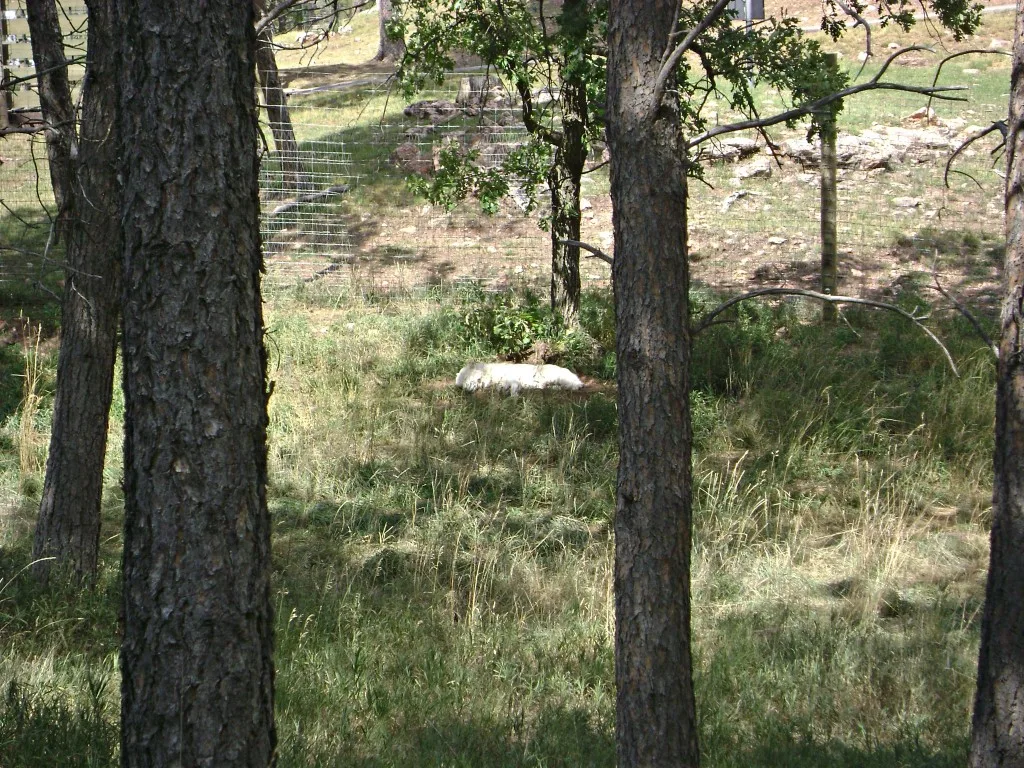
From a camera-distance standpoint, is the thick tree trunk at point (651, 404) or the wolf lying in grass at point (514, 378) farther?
the wolf lying in grass at point (514, 378)

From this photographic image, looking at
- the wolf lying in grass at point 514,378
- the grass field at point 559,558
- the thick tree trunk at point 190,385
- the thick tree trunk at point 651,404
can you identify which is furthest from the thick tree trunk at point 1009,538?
the wolf lying in grass at point 514,378

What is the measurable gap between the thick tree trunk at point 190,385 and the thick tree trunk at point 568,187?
21.0ft

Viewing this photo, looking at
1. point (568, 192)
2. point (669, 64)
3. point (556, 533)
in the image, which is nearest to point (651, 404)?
point (669, 64)

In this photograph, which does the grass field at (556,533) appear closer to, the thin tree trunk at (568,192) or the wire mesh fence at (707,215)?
the wire mesh fence at (707,215)

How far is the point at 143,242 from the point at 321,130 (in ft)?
58.2

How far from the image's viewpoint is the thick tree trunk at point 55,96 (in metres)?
5.34

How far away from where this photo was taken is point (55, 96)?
551cm

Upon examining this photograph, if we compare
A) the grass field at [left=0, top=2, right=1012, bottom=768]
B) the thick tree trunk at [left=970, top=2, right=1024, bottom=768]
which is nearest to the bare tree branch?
the thick tree trunk at [left=970, top=2, right=1024, bottom=768]

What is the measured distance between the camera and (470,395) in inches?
351

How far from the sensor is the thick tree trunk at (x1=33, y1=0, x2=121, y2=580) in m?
5.32

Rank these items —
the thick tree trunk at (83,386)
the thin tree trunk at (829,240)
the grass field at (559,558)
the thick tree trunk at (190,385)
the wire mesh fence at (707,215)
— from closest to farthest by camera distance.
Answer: the thick tree trunk at (190,385) < the grass field at (559,558) < the thick tree trunk at (83,386) < the thin tree trunk at (829,240) < the wire mesh fence at (707,215)

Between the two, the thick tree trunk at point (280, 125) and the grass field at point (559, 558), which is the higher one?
the thick tree trunk at point (280, 125)

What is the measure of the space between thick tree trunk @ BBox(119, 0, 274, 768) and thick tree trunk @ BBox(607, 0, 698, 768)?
1269 mm

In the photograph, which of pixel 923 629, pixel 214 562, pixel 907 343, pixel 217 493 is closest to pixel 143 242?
pixel 217 493
